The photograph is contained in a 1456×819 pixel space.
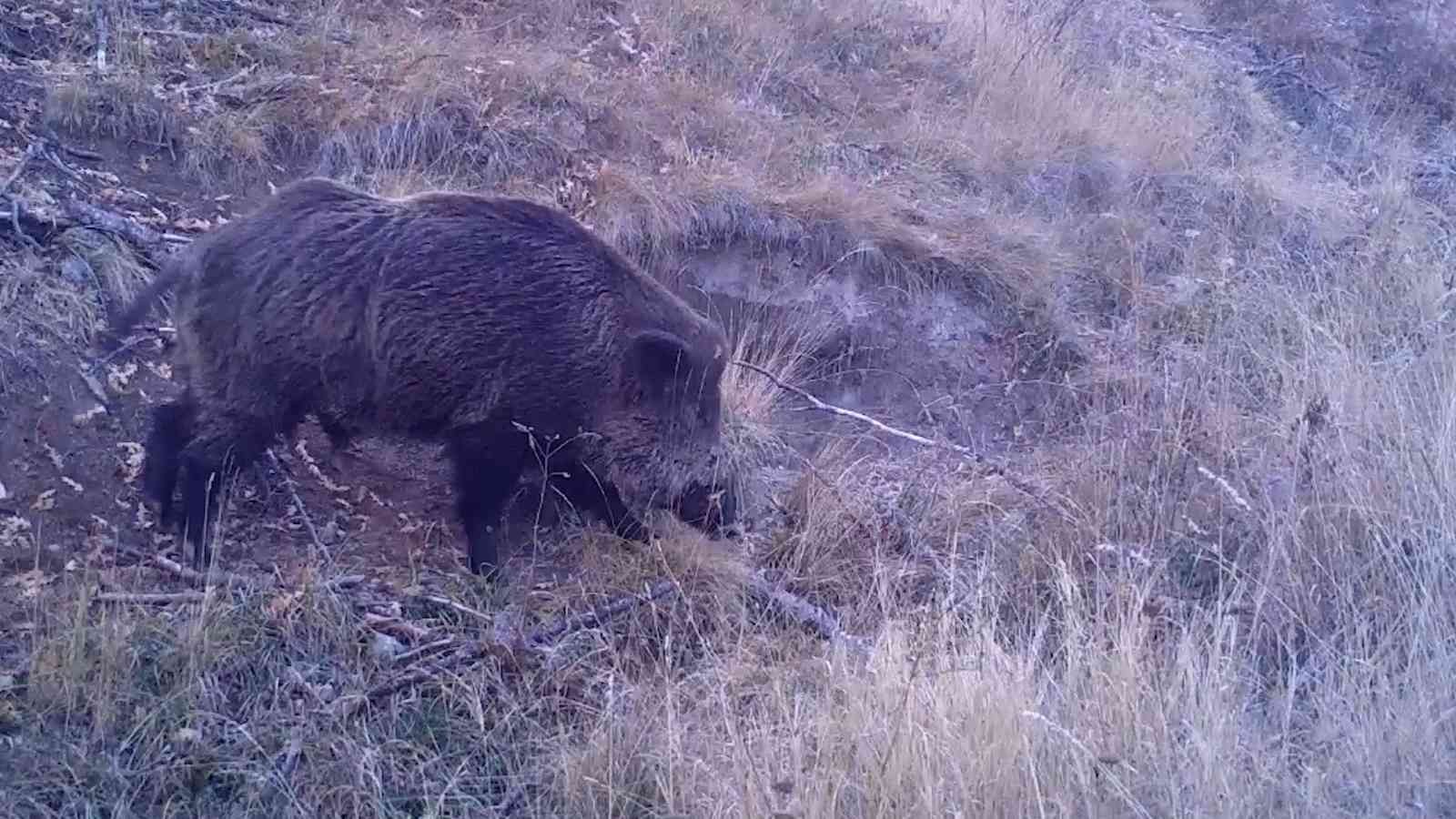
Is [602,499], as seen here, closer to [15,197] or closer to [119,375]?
[119,375]

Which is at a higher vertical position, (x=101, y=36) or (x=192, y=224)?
(x=101, y=36)

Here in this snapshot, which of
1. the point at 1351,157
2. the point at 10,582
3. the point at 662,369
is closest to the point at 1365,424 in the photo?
the point at 662,369

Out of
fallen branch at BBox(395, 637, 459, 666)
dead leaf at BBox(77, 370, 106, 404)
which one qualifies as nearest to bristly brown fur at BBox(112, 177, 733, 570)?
dead leaf at BBox(77, 370, 106, 404)

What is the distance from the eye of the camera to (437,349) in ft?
17.3

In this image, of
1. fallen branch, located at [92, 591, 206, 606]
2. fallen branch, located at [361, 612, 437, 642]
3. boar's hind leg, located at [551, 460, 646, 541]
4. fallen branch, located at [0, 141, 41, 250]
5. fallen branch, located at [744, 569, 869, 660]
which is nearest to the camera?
fallen branch, located at [92, 591, 206, 606]

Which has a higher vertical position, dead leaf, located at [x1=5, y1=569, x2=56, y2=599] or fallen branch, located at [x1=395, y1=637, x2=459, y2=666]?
fallen branch, located at [x1=395, y1=637, x2=459, y2=666]

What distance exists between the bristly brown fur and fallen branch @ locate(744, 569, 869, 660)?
41cm

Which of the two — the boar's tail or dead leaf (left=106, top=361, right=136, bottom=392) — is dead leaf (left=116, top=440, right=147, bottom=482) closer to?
dead leaf (left=106, top=361, right=136, bottom=392)

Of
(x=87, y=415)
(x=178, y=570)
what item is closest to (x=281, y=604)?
(x=178, y=570)

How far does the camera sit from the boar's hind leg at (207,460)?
16.7 feet

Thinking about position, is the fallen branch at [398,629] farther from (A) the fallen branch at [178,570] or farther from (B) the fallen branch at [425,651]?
(A) the fallen branch at [178,570]

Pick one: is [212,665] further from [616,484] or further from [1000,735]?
[1000,735]

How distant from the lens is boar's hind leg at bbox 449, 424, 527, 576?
5.30 metres

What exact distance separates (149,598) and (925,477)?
3.10 meters
